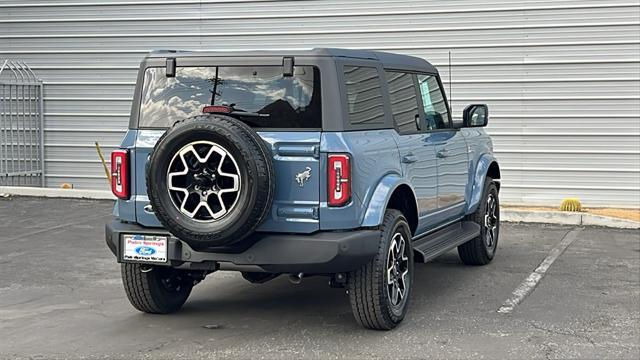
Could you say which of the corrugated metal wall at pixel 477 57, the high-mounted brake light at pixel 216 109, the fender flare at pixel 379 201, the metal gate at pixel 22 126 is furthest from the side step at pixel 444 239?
the metal gate at pixel 22 126

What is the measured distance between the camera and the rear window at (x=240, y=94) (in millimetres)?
5738

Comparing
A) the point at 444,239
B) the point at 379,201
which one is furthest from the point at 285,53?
the point at 444,239

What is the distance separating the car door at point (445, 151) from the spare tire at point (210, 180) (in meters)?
2.18

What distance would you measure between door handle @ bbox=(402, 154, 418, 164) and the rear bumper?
86 centimetres

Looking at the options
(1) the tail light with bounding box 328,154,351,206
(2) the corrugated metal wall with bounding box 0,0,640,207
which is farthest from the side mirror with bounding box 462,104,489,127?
(2) the corrugated metal wall with bounding box 0,0,640,207

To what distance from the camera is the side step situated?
22.4 ft

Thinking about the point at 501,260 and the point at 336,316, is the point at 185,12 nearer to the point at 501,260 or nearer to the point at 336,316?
the point at 501,260

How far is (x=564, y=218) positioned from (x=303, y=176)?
6658 mm

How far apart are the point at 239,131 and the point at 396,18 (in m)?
8.30

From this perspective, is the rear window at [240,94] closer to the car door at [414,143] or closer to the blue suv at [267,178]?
the blue suv at [267,178]

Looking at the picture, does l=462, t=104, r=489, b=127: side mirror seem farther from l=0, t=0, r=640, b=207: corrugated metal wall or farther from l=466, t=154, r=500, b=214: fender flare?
l=0, t=0, r=640, b=207: corrugated metal wall

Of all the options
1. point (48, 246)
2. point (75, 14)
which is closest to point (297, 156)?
point (48, 246)

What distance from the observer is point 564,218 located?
11.3 m

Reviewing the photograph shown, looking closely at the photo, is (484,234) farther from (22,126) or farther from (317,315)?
(22,126)
